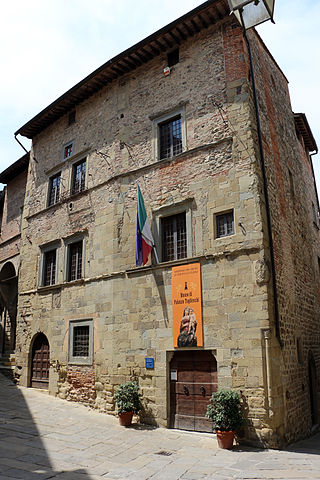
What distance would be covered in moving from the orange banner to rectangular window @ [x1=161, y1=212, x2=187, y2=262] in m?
0.55

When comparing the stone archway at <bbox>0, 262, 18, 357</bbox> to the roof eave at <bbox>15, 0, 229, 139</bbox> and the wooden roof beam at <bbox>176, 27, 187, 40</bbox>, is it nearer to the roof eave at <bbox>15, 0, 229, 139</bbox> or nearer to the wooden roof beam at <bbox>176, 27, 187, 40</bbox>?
the roof eave at <bbox>15, 0, 229, 139</bbox>

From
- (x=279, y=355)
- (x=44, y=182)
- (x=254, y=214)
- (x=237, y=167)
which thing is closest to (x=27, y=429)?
(x=279, y=355)

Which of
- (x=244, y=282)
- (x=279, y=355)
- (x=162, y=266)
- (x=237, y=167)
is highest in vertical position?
(x=237, y=167)

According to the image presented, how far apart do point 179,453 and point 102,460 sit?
149 cm

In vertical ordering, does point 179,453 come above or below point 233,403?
below

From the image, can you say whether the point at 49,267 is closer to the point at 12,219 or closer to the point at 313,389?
the point at 12,219

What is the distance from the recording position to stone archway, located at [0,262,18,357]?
17.7m

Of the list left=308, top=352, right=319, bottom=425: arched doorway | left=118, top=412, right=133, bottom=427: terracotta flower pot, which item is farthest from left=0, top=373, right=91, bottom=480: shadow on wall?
left=308, top=352, right=319, bottom=425: arched doorway

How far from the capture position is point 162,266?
1005 cm

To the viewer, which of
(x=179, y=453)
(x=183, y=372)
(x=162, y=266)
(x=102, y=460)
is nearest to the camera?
(x=102, y=460)

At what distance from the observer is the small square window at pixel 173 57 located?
37.8 ft

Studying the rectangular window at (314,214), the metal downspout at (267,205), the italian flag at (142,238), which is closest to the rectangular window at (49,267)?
the italian flag at (142,238)

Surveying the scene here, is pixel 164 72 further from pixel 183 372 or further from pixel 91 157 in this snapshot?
pixel 183 372

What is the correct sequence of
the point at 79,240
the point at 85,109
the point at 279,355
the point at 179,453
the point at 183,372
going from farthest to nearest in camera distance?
the point at 85,109 < the point at 79,240 < the point at 183,372 < the point at 279,355 < the point at 179,453
